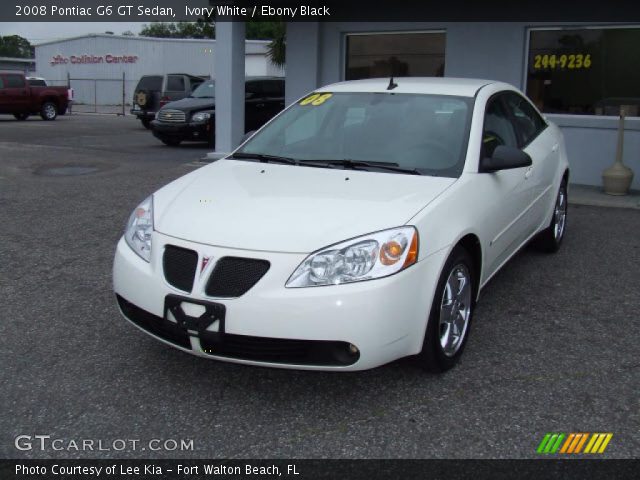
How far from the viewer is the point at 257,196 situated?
376 cm

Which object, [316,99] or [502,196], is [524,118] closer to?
[502,196]

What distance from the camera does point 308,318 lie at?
3.07m

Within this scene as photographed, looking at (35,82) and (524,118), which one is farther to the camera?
(35,82)

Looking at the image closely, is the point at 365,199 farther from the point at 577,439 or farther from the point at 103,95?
the point at 103,95

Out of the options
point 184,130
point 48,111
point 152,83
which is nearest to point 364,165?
point 184,130

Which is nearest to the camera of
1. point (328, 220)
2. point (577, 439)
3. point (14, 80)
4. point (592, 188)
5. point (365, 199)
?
point (577, 439)

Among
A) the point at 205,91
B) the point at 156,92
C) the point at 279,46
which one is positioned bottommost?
the point at 156,92

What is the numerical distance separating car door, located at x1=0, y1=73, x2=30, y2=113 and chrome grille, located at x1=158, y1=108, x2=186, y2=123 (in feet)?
34.5

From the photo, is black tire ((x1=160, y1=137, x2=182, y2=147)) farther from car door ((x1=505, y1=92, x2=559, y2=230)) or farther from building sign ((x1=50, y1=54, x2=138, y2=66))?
building sign ((x1=50, y1=54, x2=138, y2=66))

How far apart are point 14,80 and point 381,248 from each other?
78.7 feet

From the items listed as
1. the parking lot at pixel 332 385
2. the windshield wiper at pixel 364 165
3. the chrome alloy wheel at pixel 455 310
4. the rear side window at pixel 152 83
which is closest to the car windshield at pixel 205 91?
the rear side window at pixel 152 83

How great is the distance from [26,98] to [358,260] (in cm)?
2400

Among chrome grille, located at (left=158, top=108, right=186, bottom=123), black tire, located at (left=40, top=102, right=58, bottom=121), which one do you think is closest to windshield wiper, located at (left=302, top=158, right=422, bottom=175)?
chrome grille, located at (left=158, top=108, right=186, bottom=123)
